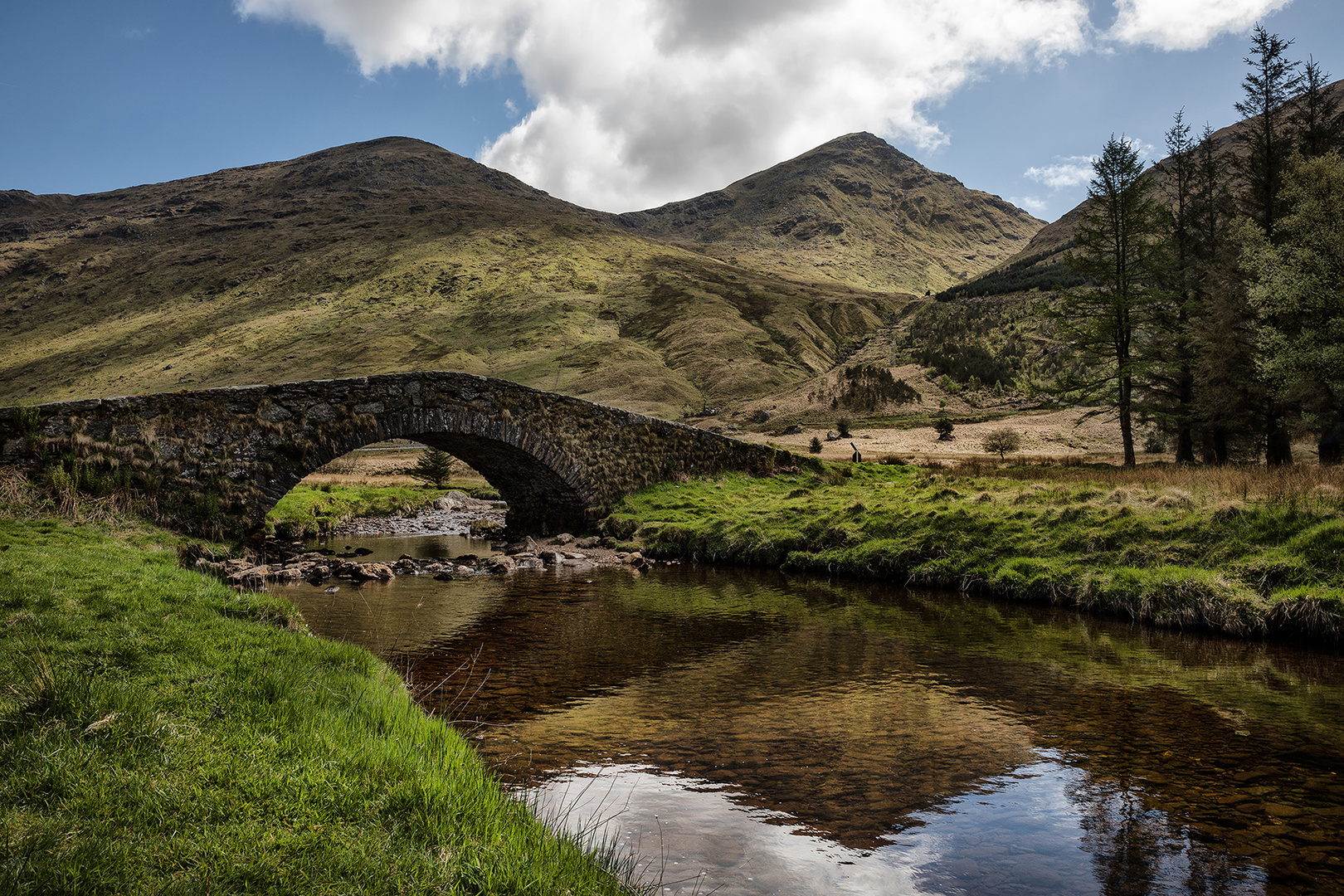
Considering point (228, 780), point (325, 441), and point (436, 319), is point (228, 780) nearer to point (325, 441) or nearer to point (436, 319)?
point (325, 441)

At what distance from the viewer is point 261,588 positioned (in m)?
12.6

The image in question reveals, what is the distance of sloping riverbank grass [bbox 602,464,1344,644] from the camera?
10258mm

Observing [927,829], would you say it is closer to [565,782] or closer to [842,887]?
[842,887]

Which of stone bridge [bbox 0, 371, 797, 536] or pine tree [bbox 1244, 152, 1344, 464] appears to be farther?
pine tree [bbox 1244, 152, 1344, 464]

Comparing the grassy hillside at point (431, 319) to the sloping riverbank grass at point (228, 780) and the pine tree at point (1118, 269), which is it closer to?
the pine tree at point (1118, 269)

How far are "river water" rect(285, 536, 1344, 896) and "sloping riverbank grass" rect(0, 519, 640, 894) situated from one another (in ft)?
2.96

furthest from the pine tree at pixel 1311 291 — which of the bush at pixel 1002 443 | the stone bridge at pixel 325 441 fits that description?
the stone bridge at pixel 325 441

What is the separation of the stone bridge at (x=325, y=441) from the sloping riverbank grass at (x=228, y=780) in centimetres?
798

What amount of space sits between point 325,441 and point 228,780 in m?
13.4

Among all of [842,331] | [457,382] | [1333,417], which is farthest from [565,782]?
[842,331]

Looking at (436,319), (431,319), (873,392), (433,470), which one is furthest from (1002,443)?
(431,319)

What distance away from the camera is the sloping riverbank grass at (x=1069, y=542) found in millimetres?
10258

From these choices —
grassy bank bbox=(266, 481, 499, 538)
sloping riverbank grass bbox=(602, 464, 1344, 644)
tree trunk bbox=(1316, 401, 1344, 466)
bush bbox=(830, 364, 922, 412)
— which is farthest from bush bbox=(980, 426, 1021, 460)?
grassy bank bbox=(266, 481, 499, 538)

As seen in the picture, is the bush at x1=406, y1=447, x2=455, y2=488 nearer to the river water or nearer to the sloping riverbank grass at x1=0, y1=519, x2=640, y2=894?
the river water
